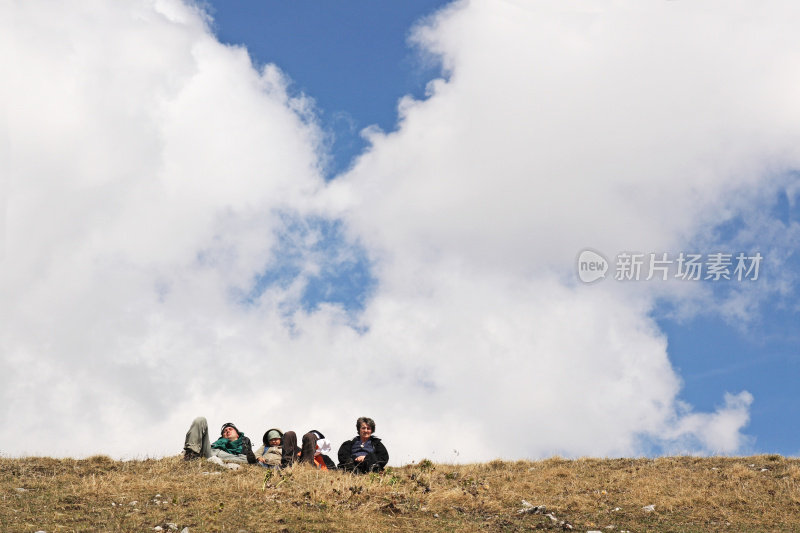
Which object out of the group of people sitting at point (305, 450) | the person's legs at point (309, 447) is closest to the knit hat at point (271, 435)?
the group of people sitting at point (305, 450)

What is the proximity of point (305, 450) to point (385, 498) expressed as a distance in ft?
16.0

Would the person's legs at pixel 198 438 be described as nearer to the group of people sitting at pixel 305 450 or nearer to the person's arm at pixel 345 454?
the group of people sitting at pixel 305 450

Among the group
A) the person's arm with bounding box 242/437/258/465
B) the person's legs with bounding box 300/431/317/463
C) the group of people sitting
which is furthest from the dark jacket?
the person's arm with bounding box 242/437/258/465

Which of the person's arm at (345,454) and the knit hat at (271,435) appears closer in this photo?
the person's arm at (345,454)

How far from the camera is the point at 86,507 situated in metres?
12.9

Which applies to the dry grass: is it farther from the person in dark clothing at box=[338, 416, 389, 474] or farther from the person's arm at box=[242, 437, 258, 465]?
the person's arm at box=[242, 437, 258, 465]

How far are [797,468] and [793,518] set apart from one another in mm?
4440

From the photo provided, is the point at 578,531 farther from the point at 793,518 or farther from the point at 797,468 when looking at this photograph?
the point at 797,468

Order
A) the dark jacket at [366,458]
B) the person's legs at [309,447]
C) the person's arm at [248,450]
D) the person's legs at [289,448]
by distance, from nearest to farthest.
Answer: the dark jacket at [366,458] < the person's legs at [309,447] < the person's legs at [289,448] < the person's arm at [248,450]

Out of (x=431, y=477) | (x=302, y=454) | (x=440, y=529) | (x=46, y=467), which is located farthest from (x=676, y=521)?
(x=46, y=467)

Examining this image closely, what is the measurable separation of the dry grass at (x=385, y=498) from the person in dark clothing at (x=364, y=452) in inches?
45.5

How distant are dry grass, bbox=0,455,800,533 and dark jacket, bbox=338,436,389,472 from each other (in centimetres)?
108

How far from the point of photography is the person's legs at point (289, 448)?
738 inches

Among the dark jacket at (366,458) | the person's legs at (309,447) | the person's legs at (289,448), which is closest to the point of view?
the dark jacket at (366,458)
